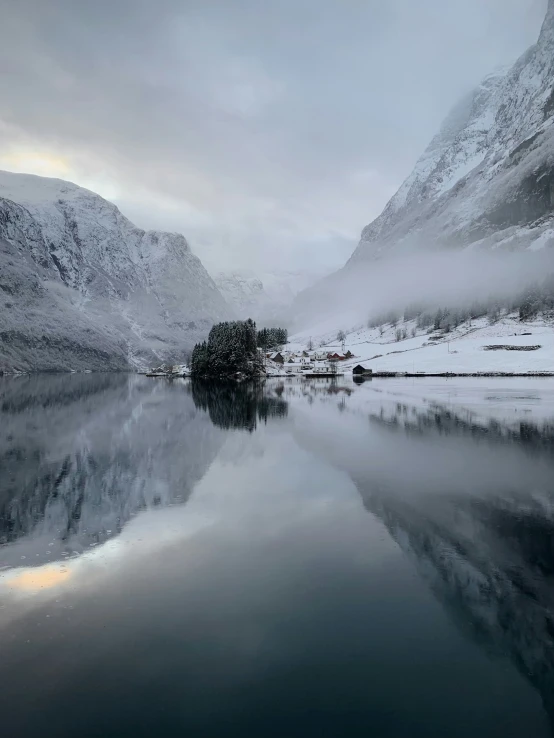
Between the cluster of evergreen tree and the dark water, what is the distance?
373 ft

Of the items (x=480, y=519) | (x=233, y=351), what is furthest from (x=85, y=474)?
(x=233, y=351)

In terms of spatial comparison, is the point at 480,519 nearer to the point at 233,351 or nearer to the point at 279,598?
the point at 279,598

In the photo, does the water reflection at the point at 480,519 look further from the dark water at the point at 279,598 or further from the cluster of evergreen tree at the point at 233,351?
the cluster of evergreen tree at the point at 233,351

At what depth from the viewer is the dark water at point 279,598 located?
30.8 feet

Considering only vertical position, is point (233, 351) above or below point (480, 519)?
above

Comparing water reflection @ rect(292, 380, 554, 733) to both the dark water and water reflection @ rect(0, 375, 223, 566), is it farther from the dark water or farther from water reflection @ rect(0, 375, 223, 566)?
water reflection @ rect(0, 375, 223, 566)

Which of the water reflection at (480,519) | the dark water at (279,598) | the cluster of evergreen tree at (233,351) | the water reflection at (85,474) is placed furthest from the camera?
the cluster of evergreen tree at (233,351)

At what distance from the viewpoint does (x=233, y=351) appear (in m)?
144

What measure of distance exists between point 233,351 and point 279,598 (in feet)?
433

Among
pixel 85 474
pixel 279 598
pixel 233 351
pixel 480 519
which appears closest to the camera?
pixel 279 598

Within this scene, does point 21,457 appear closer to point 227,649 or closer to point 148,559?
point 148,559

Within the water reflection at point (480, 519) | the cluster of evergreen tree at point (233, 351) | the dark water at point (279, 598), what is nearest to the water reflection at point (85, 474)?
the dark water at point (279, 598)

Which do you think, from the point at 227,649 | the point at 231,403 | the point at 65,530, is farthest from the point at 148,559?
the point at 231,403

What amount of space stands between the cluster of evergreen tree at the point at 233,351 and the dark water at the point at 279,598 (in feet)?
373
